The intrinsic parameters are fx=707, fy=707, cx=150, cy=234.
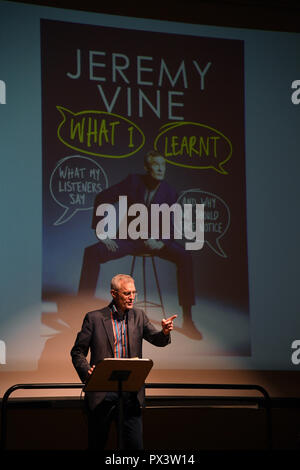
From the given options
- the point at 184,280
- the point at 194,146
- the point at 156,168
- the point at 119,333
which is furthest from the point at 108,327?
the point at 194,146

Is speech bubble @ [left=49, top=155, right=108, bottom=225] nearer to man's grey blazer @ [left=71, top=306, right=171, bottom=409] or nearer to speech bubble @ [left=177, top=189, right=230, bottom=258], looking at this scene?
speech bubble @ [left=177, top=189, right=230, bottom=258]

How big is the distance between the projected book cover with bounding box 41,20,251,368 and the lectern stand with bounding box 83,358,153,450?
2.26m

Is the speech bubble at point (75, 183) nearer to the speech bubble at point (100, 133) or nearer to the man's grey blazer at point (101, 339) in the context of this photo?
the speech bubble at point (100, 133)

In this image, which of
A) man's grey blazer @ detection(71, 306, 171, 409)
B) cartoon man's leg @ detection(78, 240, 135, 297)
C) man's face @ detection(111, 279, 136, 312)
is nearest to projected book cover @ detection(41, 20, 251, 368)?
cartoon man's leg @ detection(78, 240, 135, 297)

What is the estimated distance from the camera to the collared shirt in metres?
4.76

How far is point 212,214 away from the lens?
7023 mm

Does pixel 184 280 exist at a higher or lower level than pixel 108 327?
higher

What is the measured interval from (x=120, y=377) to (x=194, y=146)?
11.2 feet

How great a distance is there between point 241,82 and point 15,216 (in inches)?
107

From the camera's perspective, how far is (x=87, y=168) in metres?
6.79

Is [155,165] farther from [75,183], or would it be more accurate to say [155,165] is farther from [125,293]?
[125,293]

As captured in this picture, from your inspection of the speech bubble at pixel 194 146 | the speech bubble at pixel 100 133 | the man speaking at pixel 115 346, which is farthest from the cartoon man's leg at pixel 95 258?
the man speaking at pixel 115 346
